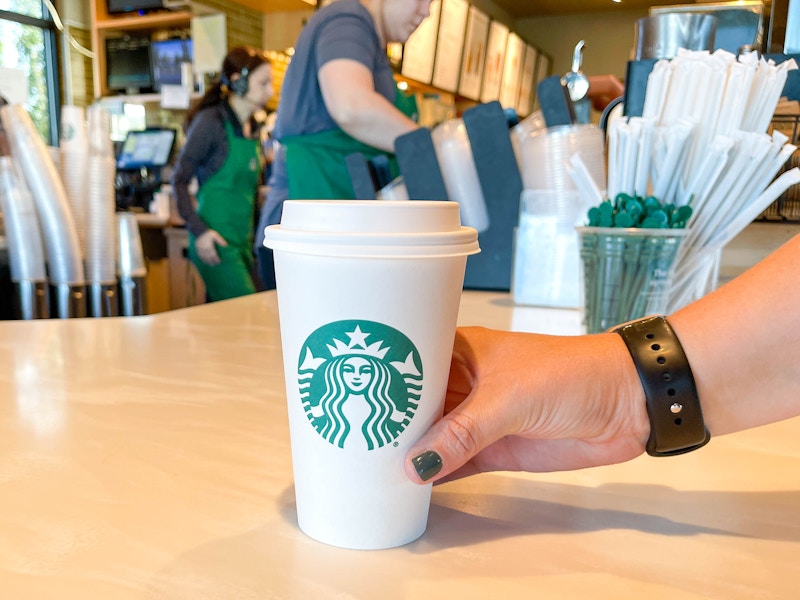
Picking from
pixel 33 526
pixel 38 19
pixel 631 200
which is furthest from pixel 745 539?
pixel 38 19

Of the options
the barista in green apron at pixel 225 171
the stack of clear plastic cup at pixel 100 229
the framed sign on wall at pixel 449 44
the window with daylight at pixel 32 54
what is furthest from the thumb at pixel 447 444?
the window with daylight at pixel 32 54

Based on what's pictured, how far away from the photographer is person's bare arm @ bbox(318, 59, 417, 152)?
1.69 metres

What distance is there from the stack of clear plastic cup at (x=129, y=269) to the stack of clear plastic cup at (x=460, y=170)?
141 cm

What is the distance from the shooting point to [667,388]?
1.57 ft

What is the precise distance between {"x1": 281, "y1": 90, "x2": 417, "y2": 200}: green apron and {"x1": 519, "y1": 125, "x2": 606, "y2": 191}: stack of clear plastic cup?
2.03ft

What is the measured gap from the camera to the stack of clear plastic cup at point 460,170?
1.50 metres

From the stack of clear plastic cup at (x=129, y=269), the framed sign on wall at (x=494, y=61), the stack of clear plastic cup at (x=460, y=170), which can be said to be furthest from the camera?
the framed sign on wall at (x=494, y=61)

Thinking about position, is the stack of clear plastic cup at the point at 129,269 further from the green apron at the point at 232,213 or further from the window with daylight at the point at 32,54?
the window with daylight at the point at 32,54

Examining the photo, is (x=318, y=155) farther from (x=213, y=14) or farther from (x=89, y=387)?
(x=213, y=14)

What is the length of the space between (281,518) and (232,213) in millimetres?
3244

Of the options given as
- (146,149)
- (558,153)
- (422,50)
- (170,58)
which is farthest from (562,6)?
(558,153)

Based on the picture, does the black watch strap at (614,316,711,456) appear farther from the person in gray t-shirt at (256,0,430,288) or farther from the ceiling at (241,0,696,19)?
the ceiling at (241,0,696,19)

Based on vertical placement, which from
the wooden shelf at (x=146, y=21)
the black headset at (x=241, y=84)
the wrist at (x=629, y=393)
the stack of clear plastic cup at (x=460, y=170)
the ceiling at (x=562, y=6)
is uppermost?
the ceiling at (x=562, y=6)

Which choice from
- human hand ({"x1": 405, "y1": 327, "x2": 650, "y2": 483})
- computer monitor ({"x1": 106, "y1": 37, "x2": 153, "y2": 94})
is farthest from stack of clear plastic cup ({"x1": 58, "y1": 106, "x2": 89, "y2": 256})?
computer monitor ({"x1": 106, "y1": 37, "x2": 153, "y2": 94})
